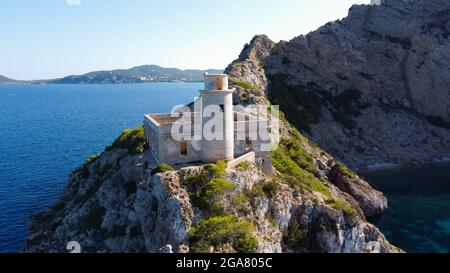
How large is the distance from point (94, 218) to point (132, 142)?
35.6 feet

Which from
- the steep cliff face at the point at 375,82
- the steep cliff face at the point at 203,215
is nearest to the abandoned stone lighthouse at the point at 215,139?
the steep cliff face at the point at 203,215

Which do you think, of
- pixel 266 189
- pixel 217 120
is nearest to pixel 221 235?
pixel 266 189

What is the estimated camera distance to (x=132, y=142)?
43250mm

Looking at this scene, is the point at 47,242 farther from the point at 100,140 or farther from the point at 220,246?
the point at 100,140

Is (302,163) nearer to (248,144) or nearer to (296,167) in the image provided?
(296,167)

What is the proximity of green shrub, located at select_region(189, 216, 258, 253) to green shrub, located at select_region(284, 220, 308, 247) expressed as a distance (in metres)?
5.73

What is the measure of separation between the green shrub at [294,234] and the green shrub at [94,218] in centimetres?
1577

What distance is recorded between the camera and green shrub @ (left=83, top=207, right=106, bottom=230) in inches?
1334

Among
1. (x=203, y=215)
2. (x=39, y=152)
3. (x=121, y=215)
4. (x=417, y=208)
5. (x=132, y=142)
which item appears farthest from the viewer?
(x=39, y=152)

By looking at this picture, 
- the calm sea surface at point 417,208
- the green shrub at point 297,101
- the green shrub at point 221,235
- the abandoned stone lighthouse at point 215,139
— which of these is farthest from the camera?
the green shrub at point 297,101

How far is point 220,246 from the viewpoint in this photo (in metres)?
24.8

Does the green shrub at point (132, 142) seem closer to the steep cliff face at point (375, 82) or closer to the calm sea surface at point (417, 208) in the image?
the calm sea surface at point (417, 208)

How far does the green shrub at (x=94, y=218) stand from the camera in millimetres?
33875

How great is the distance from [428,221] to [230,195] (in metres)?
31.8
